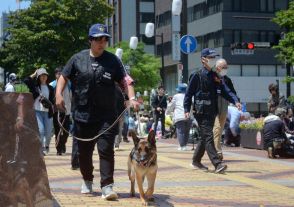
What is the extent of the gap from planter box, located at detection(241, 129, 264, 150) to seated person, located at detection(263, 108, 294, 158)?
2.37 metres

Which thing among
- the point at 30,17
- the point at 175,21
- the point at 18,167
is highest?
the point at 30,17

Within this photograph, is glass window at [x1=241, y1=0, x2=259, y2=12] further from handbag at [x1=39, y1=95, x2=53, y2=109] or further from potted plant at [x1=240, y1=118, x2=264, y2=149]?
handbag at [x1=39, y1=95, x2=53, y2=109]

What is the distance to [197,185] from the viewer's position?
863 cm

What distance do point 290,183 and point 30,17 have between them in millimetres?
44650

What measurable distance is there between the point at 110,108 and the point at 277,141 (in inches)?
286

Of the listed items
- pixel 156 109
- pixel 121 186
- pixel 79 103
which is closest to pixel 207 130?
pixel 121 186

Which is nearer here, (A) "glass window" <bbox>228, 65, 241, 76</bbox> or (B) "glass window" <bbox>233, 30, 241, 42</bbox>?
(A) "glass window" <bbox>228, 65, 241, 76</bbox>

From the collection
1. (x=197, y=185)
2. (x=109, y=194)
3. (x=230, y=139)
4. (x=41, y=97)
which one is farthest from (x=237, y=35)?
(x=109, y=194)

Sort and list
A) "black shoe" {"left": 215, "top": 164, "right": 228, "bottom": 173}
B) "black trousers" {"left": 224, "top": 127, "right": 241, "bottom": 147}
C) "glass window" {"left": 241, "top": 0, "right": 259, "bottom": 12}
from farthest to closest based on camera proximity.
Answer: "glass window" {"left": 241, "top": 0, "right": 259, "bottom": 12}
"black trousers" {"left": 224, "top": 127, "right": 241, "bottom": 147}
"black shoe" {"left": 215, "top": 164, "right": 228, "bottom": 173}

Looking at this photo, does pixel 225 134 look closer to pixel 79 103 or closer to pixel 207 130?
pixel 207 130

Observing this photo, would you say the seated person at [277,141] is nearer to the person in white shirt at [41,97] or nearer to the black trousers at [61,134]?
the black trousers at [61,134]

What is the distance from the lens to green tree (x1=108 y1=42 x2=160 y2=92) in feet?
235

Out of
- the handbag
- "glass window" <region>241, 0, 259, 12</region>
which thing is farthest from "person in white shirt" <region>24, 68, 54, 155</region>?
"glass window" <region>241, 0, 259, 12</region>

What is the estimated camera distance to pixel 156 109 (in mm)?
23250
